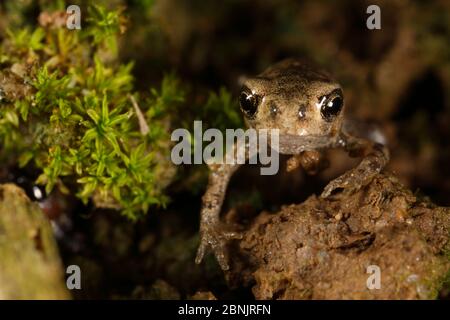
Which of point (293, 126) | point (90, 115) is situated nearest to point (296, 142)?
point (293, 126)

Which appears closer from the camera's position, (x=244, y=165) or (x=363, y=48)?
(x=244, y=165)

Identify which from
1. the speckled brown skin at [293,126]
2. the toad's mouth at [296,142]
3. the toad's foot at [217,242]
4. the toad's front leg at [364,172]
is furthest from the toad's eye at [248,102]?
the toad's foot at [217,242]

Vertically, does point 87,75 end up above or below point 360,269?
above

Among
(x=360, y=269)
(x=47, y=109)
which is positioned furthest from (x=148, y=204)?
(x=360, y=269)

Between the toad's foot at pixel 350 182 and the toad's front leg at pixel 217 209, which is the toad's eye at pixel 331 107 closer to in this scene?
the toad's foot at pixel 350 182

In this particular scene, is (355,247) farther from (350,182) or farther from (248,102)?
(248,102)

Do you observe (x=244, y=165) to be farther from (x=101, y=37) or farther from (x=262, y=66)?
(x=101, y=37)
